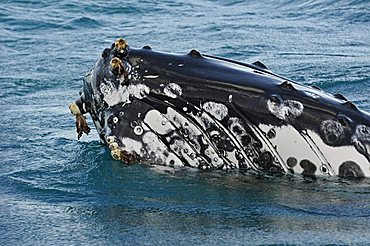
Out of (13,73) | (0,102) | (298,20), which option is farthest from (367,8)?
(0,102)

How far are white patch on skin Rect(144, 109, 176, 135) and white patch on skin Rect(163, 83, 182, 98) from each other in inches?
7.9

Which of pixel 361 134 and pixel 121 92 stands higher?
pixel 121 92

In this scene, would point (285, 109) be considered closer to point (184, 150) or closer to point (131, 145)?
point (184, 150)

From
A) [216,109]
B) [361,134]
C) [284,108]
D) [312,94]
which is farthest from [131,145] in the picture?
[361,134]

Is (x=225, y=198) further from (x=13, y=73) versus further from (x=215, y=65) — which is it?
(x=13, y=73)

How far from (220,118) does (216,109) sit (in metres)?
0.09

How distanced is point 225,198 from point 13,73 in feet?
29.2

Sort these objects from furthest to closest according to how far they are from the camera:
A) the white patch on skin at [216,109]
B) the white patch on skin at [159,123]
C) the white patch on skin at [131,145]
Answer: the white patch on skin at [131,145] < the white patch on skin at [159,123] < the white patch on skin at [216,109]

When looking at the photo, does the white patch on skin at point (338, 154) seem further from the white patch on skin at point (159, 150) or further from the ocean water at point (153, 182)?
the white patch on skin at point (159, 150)

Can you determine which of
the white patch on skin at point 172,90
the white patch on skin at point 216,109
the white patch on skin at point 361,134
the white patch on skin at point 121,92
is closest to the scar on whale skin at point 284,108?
the white patch on skin at point 216,109

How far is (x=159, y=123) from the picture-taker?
859 cm

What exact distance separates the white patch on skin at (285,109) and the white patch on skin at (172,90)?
815 mm

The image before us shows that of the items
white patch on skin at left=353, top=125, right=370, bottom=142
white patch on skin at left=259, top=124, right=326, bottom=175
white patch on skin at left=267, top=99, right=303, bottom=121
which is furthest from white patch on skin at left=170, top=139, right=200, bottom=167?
white patch on skin at left=353, top=125, right=370, bottom=142

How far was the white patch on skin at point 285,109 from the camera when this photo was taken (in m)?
8.34
